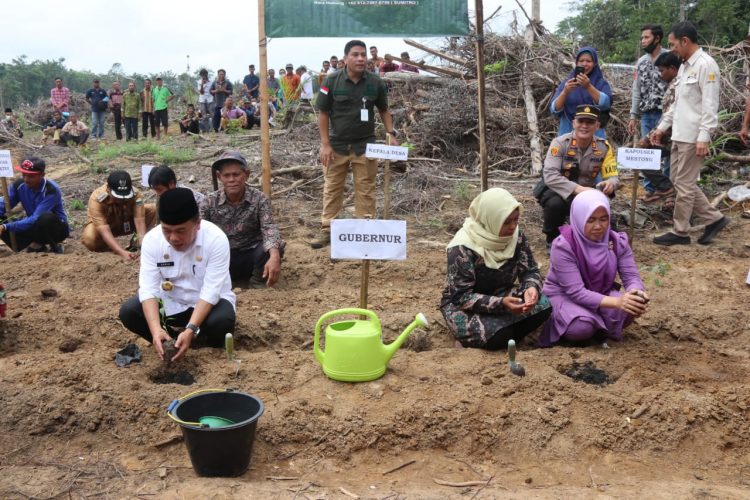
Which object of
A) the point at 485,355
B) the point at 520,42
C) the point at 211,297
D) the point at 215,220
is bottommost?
the point at 485,355

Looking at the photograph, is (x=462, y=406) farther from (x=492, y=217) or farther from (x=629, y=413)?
(x=492, y=217)

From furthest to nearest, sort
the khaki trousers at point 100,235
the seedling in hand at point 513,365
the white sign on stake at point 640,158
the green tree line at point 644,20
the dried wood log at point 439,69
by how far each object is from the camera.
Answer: the green tree line at point 644,20, the dried wood log at point 439,69, the khaki trousers at point 100,235, the white sign on stake at point 640,158, the seedling in hand at point 513,365

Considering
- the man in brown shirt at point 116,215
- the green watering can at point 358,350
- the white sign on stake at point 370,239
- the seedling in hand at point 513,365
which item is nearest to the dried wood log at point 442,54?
the man in brown shirt at point 116,215

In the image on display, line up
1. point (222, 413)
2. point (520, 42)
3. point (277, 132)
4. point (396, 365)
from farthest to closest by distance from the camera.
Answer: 1. point (277, 132)
2. point (520, 42)
3. point (396, 365)
4. point (222, 413)

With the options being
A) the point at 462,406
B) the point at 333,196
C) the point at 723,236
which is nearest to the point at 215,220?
the point at 333,196

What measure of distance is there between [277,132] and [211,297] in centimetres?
855

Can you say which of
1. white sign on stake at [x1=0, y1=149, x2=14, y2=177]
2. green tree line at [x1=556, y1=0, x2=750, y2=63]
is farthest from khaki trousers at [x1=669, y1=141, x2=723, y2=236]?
green tree line at [x1=556, y1=0, x2=750, y2=63]

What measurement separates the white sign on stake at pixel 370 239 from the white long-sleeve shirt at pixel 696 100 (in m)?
3.40

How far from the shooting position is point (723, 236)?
19.9ft

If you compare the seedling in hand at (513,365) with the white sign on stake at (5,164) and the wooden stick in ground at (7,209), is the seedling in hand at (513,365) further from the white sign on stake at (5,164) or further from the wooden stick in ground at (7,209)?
the wooden stick in ground at (7,209)

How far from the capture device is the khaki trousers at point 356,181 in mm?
5734

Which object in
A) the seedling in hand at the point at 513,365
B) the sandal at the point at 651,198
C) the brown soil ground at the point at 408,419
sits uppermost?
the sandal at the point at 651,198

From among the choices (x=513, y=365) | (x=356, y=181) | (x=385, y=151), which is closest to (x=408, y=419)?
(x=513, y=365)

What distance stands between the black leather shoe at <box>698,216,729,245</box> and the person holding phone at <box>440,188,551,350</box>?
2.98 metres
